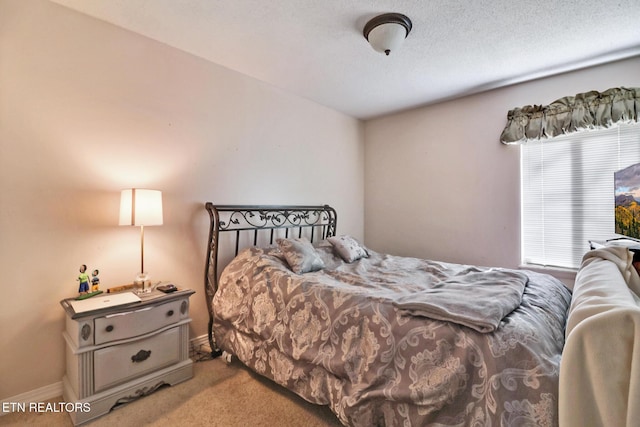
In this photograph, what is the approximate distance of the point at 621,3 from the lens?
185cm

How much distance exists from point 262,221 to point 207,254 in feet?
2.37

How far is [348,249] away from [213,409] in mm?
1721

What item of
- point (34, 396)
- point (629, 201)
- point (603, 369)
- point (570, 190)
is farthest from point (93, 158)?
point (570, 190)

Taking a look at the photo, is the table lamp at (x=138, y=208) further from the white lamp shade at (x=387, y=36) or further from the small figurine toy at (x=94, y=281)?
the white lamp shade at (x=387, y=36)

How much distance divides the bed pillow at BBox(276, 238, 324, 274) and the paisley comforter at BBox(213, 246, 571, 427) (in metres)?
0.14

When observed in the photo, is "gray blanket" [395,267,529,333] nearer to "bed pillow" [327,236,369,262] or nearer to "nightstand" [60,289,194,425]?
"bed pillow" [327,236,369,262]

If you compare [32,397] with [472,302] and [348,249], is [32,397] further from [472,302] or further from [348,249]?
[472,302]

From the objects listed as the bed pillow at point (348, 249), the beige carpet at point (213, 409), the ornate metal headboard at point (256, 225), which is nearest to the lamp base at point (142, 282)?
the ornate metal headboard at point (256, 225)

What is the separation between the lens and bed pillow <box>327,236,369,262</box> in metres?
2.85

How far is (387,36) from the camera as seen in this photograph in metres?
2.05

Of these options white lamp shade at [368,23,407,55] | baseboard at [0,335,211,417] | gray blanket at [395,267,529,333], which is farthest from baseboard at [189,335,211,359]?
white lamp shade at [368,23,407,55]

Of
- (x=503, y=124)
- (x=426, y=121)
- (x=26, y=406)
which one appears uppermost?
(x=426, y=121)

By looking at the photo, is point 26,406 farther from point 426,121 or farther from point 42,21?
point 426,121

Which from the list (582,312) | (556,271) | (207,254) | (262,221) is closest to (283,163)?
(262,221)
